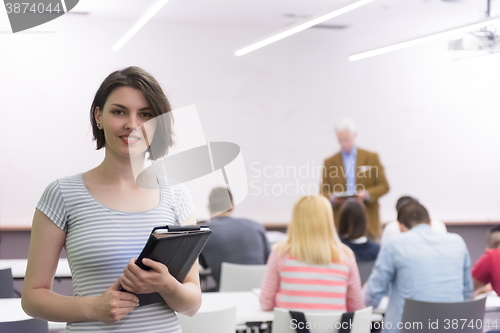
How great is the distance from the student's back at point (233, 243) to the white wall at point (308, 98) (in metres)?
0.98

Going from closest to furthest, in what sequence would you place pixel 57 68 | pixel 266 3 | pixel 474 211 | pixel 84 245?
pixel 84 245 → pixel 57 68 → pixel 474 211 → pixel 266 3

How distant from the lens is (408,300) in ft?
7.49

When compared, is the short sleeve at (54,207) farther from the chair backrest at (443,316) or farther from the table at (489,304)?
the table at (489,304)

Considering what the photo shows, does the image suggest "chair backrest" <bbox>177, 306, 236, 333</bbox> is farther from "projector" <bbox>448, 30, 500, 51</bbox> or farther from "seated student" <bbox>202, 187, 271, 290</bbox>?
"projector" <bbox>448, 30, 500, 51</bbox>

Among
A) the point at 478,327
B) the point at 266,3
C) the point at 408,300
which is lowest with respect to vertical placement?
the point at 478,327

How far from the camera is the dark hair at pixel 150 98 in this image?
118 centimetres

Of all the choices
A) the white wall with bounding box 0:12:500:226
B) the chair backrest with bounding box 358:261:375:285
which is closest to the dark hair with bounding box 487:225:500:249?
the white wall with bounding box 0:12:500:226

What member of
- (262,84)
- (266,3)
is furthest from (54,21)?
(262,84)

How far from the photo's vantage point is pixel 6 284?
2.49 metres

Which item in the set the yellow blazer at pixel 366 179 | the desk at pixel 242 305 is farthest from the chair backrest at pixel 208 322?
the yellow blazer at pixel 366 179

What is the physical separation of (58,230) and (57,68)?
171cm

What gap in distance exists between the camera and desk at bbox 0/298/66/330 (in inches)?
79.2

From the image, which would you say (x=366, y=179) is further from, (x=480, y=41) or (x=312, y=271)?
(x=312, y=271)

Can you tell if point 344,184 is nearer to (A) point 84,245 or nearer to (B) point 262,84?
(B) point 262,84
